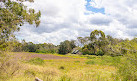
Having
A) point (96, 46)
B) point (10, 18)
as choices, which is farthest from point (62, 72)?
point (96, 46)

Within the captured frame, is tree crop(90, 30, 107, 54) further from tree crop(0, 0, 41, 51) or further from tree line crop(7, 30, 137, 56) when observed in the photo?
tree crop(0, 0, 41, 51)

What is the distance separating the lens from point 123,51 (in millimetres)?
5535

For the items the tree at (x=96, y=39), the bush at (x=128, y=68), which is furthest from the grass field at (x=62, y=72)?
the tree at (x=96, y=39)

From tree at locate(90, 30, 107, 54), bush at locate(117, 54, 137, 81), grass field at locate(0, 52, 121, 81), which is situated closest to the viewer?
bush at locate(117, 54, 137, 81)

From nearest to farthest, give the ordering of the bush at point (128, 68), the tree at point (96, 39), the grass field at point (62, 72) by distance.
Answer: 1. the bush at point (128, 68)
2. the grass field at point (62, 72)
3. the tree at point (96, 39)

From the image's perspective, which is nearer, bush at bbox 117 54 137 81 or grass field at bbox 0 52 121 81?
bush at bbox 117 54 137 81

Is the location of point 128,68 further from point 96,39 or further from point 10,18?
point 96,39

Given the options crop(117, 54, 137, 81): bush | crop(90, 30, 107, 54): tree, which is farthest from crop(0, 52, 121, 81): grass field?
crop(90, 30, 107, 54): tree

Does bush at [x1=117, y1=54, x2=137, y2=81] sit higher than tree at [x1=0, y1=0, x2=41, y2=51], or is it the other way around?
tree at [x1=0, y1=0, x2=41, y2=51]

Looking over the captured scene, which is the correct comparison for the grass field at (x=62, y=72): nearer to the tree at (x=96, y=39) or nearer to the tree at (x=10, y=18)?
the tree at (x=10, y=18)

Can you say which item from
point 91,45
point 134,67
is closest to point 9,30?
point 134,67

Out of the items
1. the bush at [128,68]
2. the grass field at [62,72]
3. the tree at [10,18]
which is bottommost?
the grass field at [62,72]

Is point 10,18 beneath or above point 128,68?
above

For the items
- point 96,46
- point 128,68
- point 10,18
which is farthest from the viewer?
point 96,46
